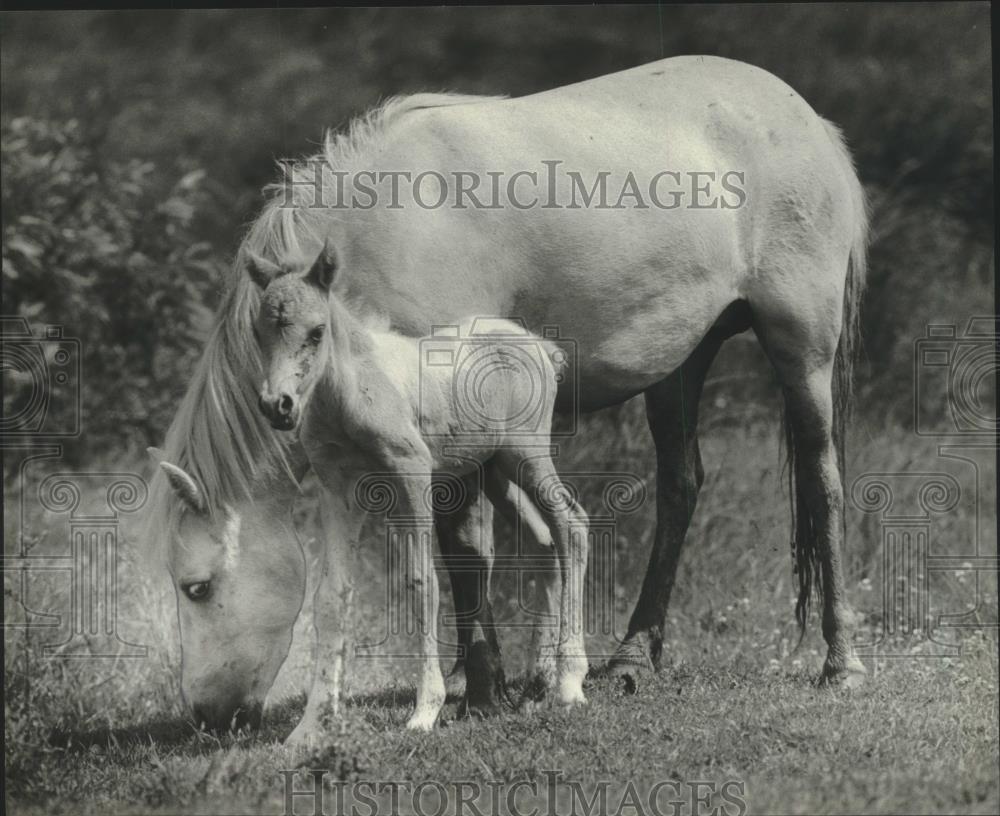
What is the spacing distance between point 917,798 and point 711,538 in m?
3.28

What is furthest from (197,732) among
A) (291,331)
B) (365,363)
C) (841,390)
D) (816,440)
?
(841,390)

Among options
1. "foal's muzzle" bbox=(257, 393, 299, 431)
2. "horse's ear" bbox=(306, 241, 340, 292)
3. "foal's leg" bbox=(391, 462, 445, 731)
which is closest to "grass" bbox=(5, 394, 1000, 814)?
"foal's leg" bbox=(391, 462, 445, 731)

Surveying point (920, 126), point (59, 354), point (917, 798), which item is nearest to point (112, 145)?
point (59, 354)

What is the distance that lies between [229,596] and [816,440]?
256 cm

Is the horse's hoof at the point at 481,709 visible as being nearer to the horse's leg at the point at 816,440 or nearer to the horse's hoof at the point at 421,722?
the horse's hoof at the point at 421,722

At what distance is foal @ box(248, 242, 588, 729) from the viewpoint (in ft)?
16.3

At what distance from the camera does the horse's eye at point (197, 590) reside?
548cm

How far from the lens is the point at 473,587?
5.86 meters

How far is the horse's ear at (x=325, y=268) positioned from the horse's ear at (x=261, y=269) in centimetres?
11

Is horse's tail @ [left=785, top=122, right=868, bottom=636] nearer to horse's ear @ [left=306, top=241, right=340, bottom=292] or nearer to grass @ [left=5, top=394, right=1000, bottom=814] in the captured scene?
grass @ [left=5, top=394, right=1000, bottom=814]

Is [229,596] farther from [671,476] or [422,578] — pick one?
[671,476]

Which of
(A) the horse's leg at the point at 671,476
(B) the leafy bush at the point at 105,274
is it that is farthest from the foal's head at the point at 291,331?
(B) the leafy bush at the point at 105,274

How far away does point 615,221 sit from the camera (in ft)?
19.8

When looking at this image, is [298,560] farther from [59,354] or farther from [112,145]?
[112,145]
